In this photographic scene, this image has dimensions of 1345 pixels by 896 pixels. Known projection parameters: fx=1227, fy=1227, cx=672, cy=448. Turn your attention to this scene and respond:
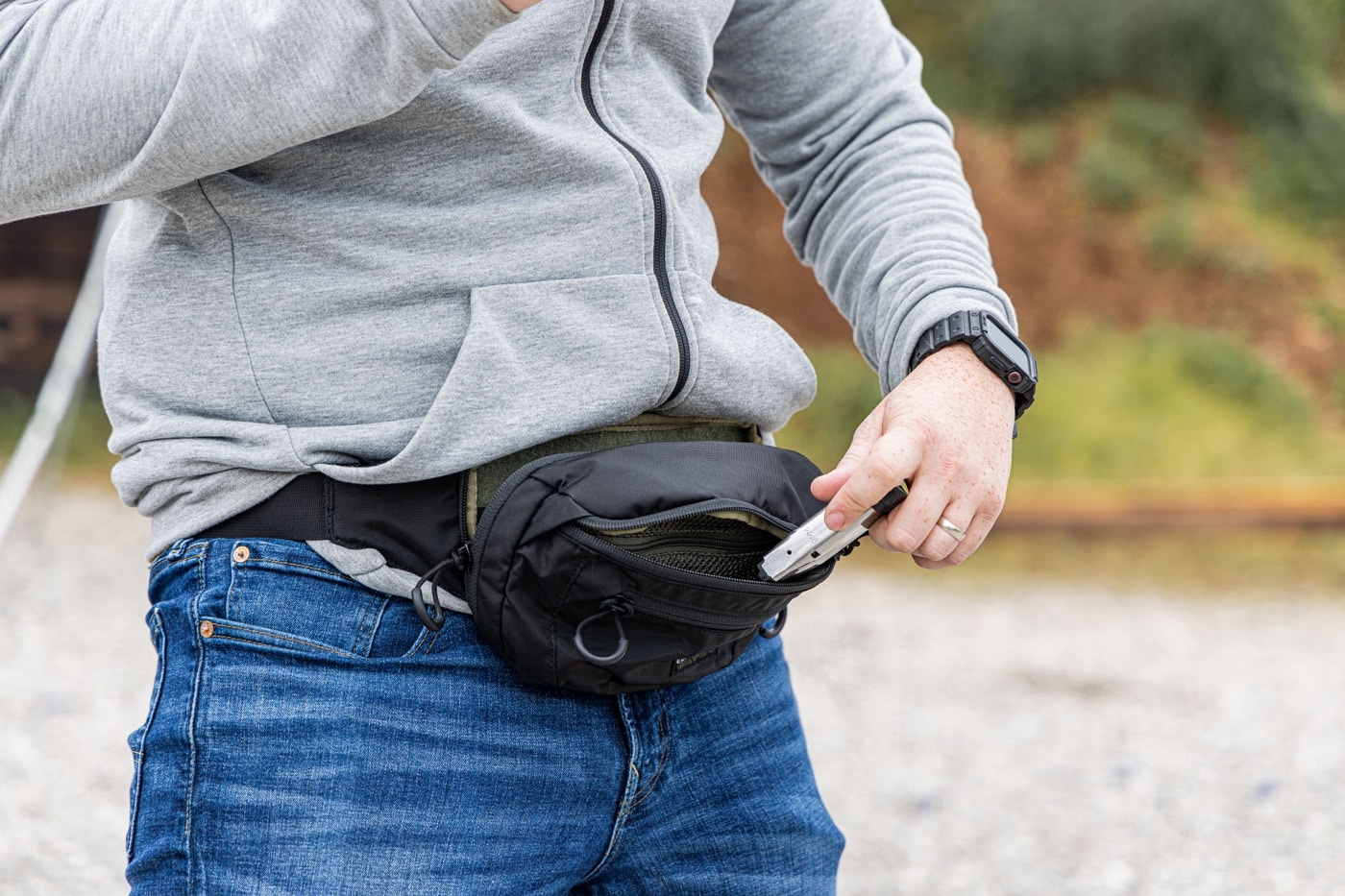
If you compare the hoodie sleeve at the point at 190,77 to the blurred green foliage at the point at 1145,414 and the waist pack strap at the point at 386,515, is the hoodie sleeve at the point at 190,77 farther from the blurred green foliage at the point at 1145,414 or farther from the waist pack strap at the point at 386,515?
the blurred green foliage at the point at 1145,414

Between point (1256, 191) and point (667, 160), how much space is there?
802 centimetres

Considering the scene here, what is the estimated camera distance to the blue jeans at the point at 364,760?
34.0 inches

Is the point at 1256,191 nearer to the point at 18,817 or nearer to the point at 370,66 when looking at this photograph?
the point at 18,817

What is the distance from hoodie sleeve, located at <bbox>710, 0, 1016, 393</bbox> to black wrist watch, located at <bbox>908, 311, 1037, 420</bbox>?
0.07m

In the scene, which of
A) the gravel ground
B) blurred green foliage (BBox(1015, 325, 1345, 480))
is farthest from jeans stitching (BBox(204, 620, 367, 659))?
blurred green foliage (BBox(1015, 325, 1345, 480))

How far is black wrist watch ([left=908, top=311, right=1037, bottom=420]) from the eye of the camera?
1.02m

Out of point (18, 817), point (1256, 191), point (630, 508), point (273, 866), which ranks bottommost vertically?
point (1256, 191)

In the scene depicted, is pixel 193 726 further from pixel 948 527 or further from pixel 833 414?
Answer: pixel 833 414

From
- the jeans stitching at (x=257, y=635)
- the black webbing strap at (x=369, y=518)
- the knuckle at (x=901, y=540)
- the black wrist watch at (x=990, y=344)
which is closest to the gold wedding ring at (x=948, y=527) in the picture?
the knuckle at (x=901, y=540)

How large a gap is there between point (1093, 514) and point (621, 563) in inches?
220

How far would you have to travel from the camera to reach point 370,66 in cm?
74

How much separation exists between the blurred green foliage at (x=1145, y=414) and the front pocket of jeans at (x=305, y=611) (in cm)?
535

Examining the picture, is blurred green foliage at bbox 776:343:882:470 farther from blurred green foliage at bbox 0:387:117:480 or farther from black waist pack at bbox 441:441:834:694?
black waist pack at bbox 441:441:834:694

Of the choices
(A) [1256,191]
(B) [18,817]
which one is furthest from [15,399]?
(A) [1256,191]
